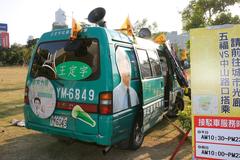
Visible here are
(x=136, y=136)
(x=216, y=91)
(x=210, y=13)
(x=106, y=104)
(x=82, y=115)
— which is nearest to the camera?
(x=216, y=91)

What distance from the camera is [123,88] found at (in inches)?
195

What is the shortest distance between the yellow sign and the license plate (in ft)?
6.88

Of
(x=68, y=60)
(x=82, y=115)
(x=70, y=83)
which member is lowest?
(x=82, y=115)

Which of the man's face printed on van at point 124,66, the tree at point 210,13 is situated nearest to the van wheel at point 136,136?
the man's face printed on van at point 124,66

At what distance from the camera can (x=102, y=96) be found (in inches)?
180

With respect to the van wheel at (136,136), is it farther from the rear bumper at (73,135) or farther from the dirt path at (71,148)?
the rear bumper at (73,135)

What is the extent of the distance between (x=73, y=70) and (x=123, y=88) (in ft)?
2.81

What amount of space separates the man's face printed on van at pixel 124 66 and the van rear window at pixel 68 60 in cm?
43

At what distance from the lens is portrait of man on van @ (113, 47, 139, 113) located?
476cm

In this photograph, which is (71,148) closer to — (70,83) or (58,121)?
(58,121)

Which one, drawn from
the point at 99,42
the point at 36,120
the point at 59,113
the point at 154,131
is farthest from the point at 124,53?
the point at 154,131

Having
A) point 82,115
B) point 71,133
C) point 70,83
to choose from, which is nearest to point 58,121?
point 71,133

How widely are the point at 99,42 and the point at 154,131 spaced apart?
360 centimetres

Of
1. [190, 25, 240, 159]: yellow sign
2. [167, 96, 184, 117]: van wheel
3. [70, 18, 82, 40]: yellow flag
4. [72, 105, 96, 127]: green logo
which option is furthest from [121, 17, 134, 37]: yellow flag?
[167, 96, 184, 117]: van wheel
